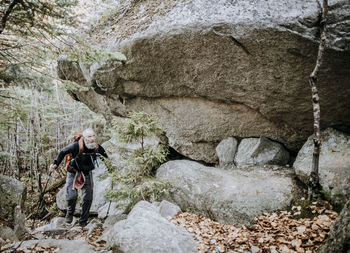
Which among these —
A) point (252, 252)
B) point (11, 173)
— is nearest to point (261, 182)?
point (252, 252)

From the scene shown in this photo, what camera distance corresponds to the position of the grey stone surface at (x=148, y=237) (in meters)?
3.25

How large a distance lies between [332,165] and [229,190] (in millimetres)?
2511

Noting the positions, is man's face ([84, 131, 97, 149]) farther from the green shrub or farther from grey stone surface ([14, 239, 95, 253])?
grey stone surface ([14, 239, 95, 253])

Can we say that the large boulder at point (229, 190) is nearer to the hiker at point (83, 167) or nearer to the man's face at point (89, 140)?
the hiker at point (83, 167)

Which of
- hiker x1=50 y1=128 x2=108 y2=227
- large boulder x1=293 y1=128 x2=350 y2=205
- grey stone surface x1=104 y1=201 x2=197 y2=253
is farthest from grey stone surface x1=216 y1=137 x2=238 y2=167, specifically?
hiker x1=50 y1=128 x2=108 y2=227

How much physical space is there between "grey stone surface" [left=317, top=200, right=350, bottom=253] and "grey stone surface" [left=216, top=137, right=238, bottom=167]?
4.38 meters

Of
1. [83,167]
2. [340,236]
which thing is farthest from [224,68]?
[83,167]

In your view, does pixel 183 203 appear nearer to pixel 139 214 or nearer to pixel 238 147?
pixel 139 214

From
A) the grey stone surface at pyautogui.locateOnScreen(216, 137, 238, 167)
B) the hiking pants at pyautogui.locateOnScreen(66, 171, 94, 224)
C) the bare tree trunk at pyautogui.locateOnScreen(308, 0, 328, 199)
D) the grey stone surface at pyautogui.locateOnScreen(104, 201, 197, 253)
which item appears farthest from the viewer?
the grey stone surface at pyautogui.locateOnScreen(216, 137, 238, 167)

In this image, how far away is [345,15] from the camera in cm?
432

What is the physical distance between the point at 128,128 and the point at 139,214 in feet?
7.57

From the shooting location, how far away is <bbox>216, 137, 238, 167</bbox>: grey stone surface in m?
7.12

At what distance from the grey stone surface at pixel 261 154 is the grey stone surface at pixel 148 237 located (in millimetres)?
3681

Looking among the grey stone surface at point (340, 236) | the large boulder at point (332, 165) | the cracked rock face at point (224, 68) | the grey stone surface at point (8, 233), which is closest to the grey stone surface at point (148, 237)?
the grey stone surface at point (340, 236)
